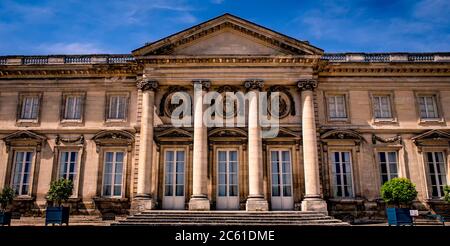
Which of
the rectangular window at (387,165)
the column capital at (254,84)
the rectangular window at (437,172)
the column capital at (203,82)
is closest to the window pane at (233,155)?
the column capital at (254,84)

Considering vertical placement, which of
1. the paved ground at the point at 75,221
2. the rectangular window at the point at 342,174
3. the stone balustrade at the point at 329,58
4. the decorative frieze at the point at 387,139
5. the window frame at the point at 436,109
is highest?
the stone balustrade at the point at 329,58

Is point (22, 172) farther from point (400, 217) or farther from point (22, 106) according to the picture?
point (400, 217)

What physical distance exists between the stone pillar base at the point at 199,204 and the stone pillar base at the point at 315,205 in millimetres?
4708

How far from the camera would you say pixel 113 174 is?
18781mm

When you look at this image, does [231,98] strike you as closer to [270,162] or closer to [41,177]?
[270,162]

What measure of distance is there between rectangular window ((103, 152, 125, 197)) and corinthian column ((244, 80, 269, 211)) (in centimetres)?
680

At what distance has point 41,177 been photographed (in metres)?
18.7

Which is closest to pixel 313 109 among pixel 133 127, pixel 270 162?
pixel 270 162

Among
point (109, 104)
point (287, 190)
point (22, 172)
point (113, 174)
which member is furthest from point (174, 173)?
point (22, 172)

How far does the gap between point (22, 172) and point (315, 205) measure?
49.8 ft

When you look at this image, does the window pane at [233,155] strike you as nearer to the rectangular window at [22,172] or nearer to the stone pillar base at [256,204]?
the stone pillar base at [256,204]

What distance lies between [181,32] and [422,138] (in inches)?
545

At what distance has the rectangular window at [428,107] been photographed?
19547 mm
